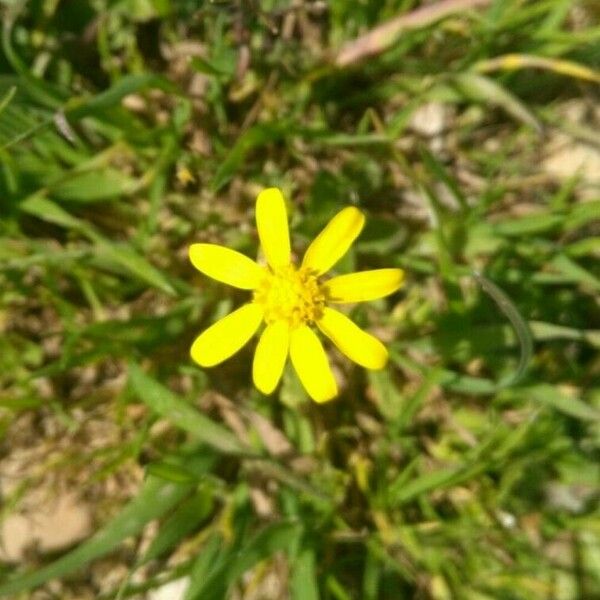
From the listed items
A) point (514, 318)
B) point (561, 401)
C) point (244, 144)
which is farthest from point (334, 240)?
point (561, 401)

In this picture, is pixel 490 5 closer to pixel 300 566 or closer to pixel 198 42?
pixel 198 42

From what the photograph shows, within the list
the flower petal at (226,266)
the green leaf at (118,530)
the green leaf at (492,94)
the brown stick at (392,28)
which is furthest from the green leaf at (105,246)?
the green leaf at (492,94)

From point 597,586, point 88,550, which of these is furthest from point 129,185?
point 597,586

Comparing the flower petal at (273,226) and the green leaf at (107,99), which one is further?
the green leaf at (107,99)

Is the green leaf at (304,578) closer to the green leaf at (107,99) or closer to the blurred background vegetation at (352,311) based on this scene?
the blurred background vegetation at (352,311)

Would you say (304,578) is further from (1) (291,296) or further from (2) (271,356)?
(1) (291,296)

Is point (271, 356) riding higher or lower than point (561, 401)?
higher
